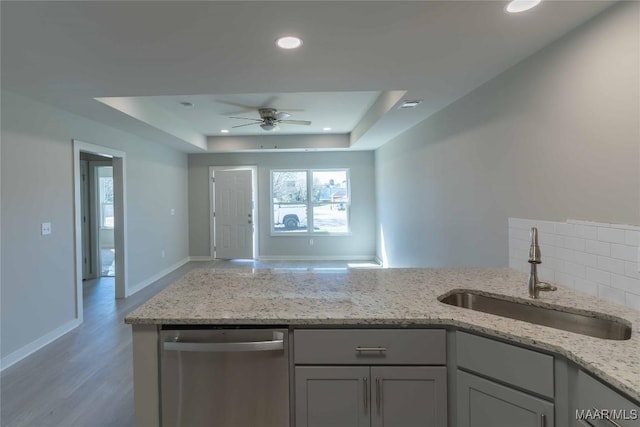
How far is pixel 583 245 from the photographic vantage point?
178 centimetres

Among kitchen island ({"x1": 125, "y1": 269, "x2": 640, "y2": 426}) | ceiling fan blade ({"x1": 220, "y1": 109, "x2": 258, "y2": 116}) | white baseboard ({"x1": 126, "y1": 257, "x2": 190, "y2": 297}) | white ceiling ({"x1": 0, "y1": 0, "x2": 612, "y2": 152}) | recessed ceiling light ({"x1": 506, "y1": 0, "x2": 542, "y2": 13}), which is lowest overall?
white baseboard ({"x1": 126, "y1": 257, "x2": 190, "y2": 297})

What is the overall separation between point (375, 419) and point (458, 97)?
9.41 ft

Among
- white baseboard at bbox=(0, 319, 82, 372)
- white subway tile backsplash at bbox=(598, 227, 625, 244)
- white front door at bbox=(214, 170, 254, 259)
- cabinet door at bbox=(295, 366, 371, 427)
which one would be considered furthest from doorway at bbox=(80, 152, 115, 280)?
white subway tile backsplash at bbox=(598, 227, 625, 244)

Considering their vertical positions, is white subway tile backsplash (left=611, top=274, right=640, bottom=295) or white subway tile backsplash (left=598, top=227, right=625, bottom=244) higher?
white subway tile backsplash (left=598, top=227, right=625, bottom=244)

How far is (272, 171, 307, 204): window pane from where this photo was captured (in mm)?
7332

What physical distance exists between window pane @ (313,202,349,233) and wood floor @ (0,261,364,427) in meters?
4.38

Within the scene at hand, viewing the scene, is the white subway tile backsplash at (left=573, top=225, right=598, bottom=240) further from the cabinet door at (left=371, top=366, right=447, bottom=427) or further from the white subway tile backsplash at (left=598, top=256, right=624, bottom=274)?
the cabinet door at (left=371, top=366, right=447, bottom=427)

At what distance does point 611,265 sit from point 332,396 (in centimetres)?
144

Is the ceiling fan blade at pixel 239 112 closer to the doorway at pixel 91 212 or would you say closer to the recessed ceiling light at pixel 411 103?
the recessed ceiling light at pixel 411 103

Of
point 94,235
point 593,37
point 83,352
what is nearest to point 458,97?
point 593,37

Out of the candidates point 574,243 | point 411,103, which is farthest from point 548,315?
point 411,103

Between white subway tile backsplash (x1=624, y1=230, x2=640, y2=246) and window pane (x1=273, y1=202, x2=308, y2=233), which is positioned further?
window pane (x1=273, y1=202, x2=308, y2=233)

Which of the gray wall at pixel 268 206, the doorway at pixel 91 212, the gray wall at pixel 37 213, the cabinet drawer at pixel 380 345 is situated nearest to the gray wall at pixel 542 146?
the cabinet drawer at pixel 380 345

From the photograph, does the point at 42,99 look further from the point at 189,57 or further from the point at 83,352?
the point at 83,352
